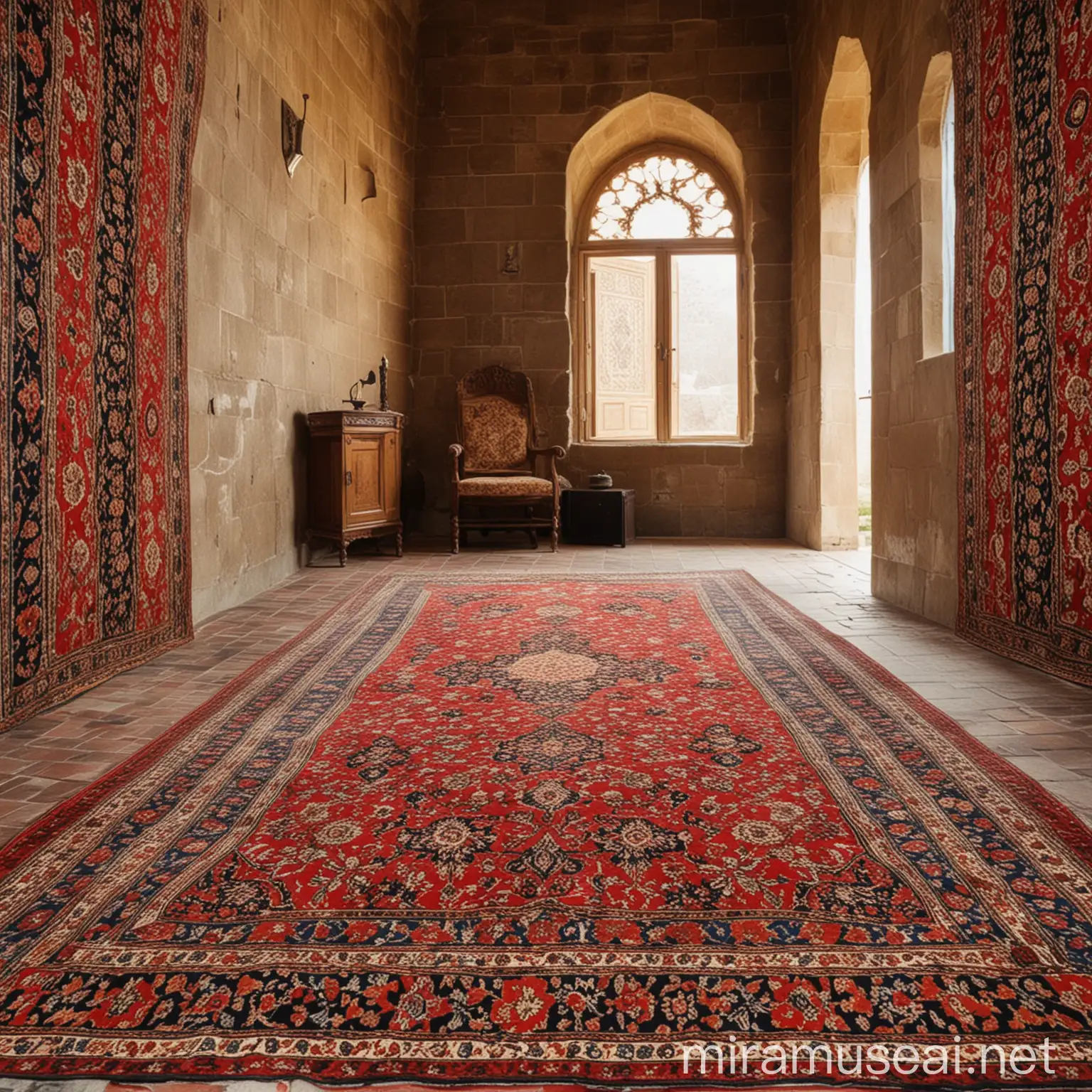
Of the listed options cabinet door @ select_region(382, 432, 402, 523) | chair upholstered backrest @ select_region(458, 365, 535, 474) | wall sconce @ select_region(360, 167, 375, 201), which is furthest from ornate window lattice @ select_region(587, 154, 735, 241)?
cabinet door @ select_region(382, 432, 402, 523)

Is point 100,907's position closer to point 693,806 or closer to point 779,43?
point 693,806

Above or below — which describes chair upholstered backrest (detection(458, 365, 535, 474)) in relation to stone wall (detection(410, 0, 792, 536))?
below

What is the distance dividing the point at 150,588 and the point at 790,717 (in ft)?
8.23

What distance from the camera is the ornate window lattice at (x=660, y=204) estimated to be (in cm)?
844

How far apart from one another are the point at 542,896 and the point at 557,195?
7.55 m

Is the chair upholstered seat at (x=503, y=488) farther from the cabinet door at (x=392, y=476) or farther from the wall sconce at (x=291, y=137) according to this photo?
the wall sconce at (x=291, y=137)

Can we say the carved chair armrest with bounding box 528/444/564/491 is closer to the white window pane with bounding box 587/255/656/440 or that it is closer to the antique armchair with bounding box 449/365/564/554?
the antique armchair with bounding box 449/365/564/554

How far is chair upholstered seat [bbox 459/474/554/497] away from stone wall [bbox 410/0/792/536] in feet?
4.24

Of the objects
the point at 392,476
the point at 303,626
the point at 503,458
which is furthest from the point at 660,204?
the point at 303,626

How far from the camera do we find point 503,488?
6.88m

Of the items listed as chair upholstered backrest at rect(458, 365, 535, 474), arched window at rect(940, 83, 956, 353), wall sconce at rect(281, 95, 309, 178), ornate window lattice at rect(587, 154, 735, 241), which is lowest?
chair upholstered backrest at rect(458, 365, 535, 474)

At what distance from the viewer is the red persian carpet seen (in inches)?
46.3

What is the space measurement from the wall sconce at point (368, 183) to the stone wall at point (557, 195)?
1126 millimetres

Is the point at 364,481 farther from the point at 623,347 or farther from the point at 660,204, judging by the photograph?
the point at 660,204
